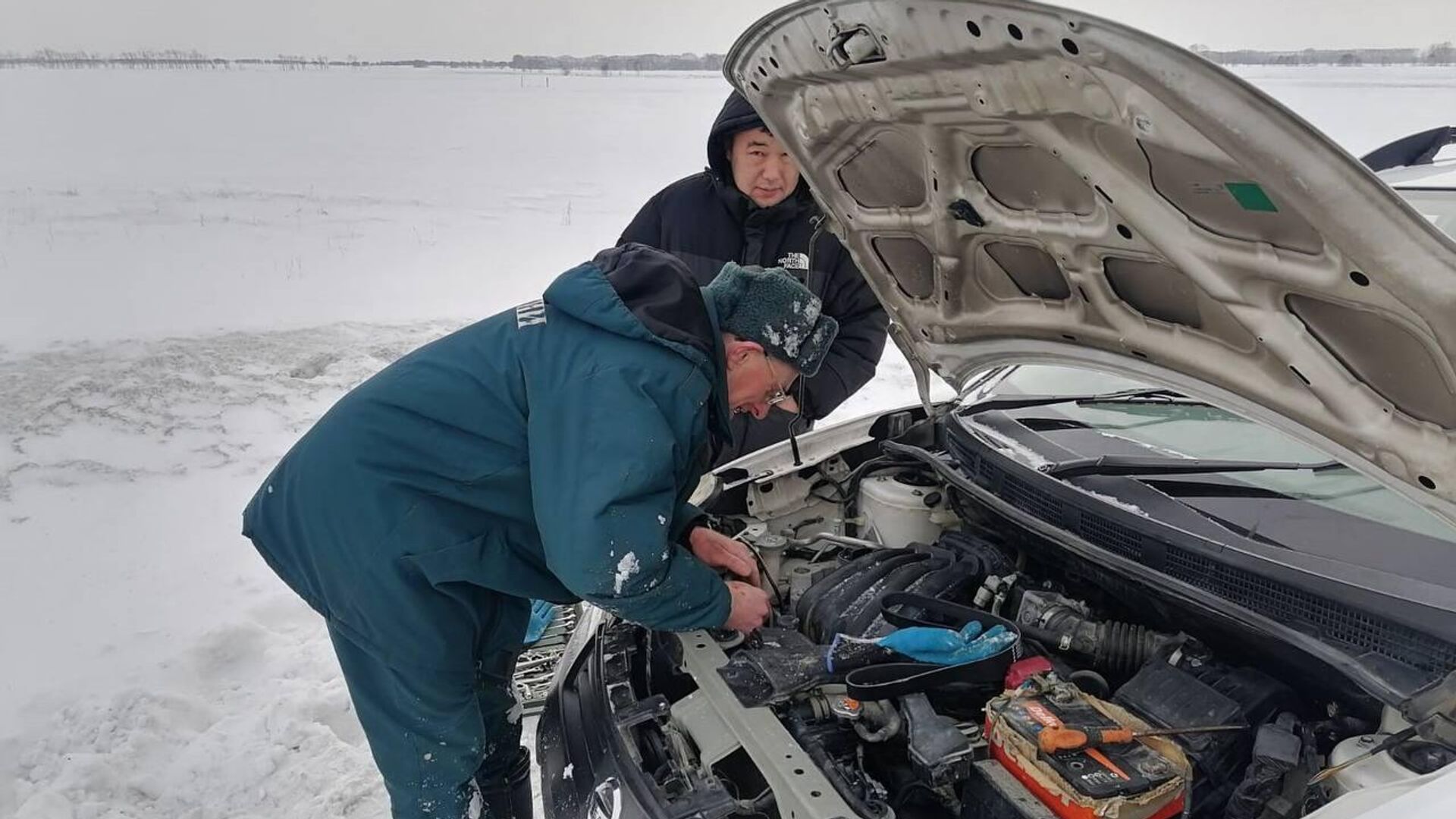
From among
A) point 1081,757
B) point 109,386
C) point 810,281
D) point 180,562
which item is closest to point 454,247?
point 109,386

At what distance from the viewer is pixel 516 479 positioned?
78.7 inches

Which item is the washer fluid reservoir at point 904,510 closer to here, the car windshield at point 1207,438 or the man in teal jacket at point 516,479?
the car windshield at point 1207,438

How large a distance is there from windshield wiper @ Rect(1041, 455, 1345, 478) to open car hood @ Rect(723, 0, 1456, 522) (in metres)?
0.30

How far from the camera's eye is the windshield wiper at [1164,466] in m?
2.11

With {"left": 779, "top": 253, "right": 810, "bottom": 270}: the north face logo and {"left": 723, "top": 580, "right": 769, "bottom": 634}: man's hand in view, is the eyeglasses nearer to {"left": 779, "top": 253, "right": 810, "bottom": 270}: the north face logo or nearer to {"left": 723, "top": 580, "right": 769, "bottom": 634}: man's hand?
{"left": 723, "top": 580, "right": 769, "bottom": 634}: man's hand

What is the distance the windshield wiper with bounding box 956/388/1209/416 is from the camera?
8.46ft

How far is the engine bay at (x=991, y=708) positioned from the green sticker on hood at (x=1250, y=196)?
2.85 feet

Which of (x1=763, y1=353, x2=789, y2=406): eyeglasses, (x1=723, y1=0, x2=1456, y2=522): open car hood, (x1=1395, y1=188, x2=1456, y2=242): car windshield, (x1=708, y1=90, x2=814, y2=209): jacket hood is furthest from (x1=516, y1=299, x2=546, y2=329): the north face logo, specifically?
(x1=1395, y1=188, x2=1456, y2=242): car windshield

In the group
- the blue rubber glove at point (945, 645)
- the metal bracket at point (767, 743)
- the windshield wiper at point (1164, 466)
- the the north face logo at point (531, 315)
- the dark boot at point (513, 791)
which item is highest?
the the north face logo at point (531, 315)

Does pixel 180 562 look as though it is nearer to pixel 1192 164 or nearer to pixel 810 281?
pixel 810 281

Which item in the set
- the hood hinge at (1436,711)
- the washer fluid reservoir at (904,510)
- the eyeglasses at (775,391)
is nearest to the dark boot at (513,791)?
the washer fluid reservoir at (904,510)

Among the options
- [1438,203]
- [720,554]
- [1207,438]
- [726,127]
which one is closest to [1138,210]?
[1207,438]

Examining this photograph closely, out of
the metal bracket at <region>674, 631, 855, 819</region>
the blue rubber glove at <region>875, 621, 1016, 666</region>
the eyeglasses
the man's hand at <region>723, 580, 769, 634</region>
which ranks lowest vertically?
the metal bracket at <region>674, 631, 855, 819</region>

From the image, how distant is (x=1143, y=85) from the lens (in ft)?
Result: 4.22
